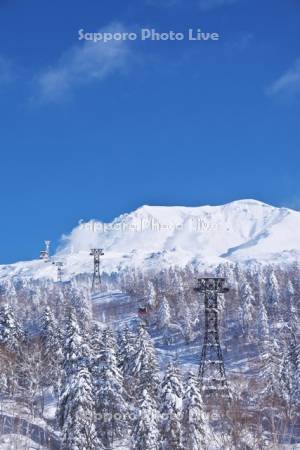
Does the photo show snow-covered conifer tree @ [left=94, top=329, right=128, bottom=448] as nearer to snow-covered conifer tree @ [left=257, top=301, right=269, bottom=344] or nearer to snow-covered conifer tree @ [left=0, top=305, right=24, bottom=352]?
snow-covered conifer tree @ [left=0, top=305, right=24, bottom=352]

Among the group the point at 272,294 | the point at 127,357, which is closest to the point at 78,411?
the point at 127,357

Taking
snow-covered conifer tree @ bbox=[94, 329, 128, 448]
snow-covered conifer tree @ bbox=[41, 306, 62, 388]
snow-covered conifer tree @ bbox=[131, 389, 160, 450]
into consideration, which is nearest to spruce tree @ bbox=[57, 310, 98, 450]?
snow-covered conifer tree @ bbox=[94, 329, 128, 448]

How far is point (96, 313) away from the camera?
506 ft

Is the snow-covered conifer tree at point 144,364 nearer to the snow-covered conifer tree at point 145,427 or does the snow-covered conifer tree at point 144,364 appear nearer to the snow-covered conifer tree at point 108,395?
→ the snow-covered conifer tree at point 108,395

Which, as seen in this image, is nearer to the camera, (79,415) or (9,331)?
(79,415)

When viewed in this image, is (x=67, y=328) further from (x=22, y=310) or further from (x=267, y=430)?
(x=22, y=310)

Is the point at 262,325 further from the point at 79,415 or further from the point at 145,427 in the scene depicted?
the point at 79,415

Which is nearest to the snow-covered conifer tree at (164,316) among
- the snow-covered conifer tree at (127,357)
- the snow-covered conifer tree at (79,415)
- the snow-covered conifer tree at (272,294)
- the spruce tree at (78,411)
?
the snow-covered conifer tree at (272,294)

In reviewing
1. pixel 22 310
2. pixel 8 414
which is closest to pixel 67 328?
pixel 8 414

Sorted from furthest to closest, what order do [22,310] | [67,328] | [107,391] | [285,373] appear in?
1. [22,310]
2. [285,373]
3. [67,328]
4. [107,391]

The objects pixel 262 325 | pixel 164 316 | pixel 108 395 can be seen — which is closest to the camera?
pixel 108 395

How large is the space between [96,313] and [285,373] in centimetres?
9444

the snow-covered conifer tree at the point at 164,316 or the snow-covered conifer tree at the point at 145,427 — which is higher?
the snow-covered conifer tree at the point at 164,316

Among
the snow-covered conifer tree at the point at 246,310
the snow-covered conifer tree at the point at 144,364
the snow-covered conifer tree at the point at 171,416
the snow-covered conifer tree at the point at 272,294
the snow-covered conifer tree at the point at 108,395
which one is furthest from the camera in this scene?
the snow-covered conifer tree at the point at 272,294
